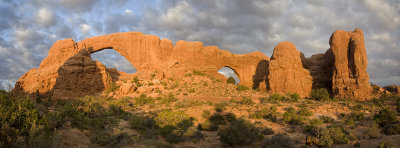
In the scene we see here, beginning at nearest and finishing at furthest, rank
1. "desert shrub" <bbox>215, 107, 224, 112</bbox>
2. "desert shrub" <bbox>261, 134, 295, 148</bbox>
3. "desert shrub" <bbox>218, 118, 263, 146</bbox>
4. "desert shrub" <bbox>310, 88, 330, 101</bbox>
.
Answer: "desert shrub" <bbox>261, 134, 295, 148</bbox> → "desert shrub" <bbox>218, 118, 263, 146</bbox> → "desert shrub" <bbox>215, 107, 224, 112</bbox> → "desert shrub" <bbox>310, 88, 330, 101</bbox>

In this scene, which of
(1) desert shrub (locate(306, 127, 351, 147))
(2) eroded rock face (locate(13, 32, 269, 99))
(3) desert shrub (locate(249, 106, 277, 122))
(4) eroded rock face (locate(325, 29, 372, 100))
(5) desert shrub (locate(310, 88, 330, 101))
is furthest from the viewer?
(2) eroded rock face (locate(13, 32, 269, 99))

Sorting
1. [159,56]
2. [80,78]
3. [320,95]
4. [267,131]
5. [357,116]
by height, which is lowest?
[267,131]

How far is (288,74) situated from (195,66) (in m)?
16.7

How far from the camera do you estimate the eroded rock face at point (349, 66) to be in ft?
78.6

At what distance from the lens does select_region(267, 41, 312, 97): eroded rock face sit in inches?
1115

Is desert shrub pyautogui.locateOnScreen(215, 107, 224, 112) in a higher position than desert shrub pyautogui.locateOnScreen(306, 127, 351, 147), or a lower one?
higher

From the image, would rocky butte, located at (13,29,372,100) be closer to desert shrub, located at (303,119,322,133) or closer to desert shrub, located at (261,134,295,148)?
desert shrub, located at (303,119,322,133)

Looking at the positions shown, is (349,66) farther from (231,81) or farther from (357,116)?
(231,81)

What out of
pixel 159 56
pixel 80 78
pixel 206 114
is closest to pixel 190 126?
pixel 206 114

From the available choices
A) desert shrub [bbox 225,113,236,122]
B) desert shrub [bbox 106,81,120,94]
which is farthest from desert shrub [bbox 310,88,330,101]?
desert shrub [bbox 106,81,120,94]

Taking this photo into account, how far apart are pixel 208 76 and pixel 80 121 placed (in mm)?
27436

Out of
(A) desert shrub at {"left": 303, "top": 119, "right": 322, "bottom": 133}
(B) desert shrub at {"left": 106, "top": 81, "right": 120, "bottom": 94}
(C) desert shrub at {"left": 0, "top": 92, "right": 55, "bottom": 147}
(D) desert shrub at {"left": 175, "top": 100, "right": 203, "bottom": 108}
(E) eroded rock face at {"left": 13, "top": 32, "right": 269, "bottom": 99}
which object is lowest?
(A) desert shrub at {"left": 303, "top": 119, "right": 322, "bottom": 133}

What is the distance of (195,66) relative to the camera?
3838 cm

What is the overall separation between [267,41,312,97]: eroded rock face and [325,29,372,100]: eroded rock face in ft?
11.7
